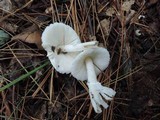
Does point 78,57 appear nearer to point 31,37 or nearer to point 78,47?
point 78,47

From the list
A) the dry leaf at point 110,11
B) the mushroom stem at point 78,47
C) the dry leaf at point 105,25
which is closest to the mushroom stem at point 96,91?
the mushroom stem at point 78,47

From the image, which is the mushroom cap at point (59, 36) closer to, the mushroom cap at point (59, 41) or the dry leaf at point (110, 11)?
the mushroom cap at point (59, 41)

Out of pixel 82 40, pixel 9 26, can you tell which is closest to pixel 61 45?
pixel 82 40

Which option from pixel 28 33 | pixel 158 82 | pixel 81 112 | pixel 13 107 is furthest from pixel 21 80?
pixel 158 82

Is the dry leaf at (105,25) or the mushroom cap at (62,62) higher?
the dry leaf at (105,25)

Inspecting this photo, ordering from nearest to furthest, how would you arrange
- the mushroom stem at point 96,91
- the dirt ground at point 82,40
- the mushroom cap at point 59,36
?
the mushroom stem at point 96,91 → the mushroom cap at point 59,36 → the dirt ground at point 82,40

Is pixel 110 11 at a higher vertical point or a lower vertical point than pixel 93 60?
higher

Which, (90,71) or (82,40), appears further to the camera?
(82,40)

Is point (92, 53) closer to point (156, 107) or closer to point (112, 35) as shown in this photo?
point (112, 35)
